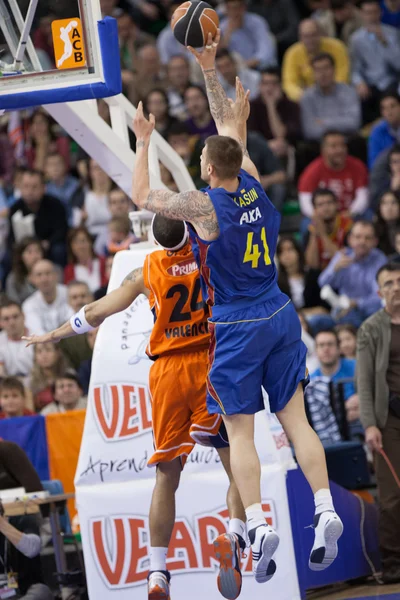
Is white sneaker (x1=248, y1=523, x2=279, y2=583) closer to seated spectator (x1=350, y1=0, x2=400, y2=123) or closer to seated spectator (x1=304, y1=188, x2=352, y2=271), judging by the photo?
seated spectator (x1=304, y1=188, x2=352, y2=271)

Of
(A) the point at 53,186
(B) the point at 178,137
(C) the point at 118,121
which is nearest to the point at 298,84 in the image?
(B) the point at 178,137

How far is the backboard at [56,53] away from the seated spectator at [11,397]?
431 cm

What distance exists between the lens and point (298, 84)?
17625mm

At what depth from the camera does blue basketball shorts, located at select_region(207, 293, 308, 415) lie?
7.29m

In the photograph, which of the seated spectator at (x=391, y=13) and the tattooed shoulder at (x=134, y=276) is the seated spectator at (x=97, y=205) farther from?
the tattooed shoulder at (x=134, y=276)

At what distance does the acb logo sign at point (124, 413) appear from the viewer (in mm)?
9125

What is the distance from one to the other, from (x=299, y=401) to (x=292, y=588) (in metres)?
1.86

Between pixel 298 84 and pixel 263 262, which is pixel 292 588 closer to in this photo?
pixel 263 262

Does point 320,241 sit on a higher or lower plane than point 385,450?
higher

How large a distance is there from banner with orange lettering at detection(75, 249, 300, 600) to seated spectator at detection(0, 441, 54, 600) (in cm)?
45

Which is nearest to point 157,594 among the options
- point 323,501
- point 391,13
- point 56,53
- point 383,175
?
point 323,501

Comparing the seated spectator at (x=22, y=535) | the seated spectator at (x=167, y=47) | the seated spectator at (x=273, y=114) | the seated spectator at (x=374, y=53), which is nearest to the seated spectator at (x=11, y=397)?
the seated spectator at (x=22, y=535)

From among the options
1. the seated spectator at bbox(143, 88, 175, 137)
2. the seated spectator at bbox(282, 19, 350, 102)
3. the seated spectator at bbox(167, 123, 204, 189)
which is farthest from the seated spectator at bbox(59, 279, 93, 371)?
the seated spectator at bbox(282, 19, 350, 102)

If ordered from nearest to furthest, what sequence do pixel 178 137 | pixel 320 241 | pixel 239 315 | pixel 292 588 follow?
1. pixel 239 315
2. pixel 292 588
3. pixel 320 241
4. pixel 178 137
